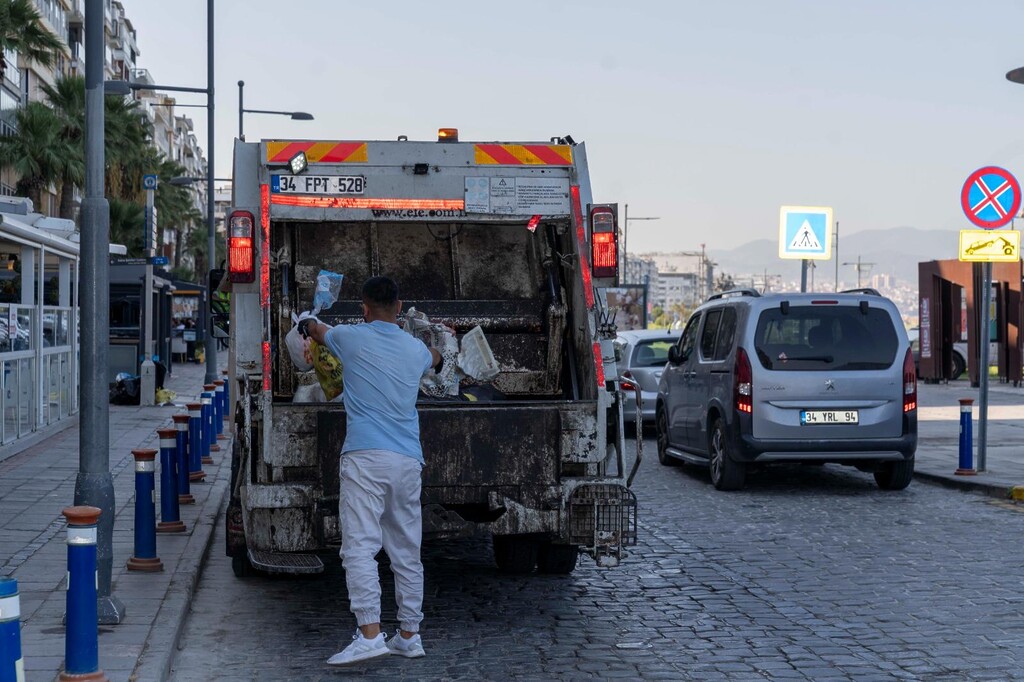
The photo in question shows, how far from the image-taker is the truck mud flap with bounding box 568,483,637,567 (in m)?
7.54

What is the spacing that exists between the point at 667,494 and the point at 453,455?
241 inches

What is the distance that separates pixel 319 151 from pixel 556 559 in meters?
2.89

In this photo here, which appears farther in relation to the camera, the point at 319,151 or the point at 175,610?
the point at 319,151

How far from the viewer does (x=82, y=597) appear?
551cm

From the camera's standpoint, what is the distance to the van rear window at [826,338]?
43.2 ft

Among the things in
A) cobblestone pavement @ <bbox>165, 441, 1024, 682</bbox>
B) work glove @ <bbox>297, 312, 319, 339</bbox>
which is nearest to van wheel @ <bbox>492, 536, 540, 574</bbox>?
cobblestone pavement @ <bbox>165, 441, 1024, 682</bbox>

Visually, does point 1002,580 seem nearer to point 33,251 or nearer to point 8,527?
point 8,527

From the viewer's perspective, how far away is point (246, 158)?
27.2ft

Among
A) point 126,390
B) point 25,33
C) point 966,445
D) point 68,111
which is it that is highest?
point 25,33

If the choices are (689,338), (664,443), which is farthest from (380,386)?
(664,443)

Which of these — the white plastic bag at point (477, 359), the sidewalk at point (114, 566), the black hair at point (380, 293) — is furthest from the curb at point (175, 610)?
the white plastic bag at point (477, 359)

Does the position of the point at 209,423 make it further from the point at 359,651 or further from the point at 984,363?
the point at 359,651

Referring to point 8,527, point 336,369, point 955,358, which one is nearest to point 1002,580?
point 336,369

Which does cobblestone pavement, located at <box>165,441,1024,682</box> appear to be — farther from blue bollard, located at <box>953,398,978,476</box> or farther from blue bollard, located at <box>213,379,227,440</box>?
blue bollard, located at <box>213,379,227,440</box>
